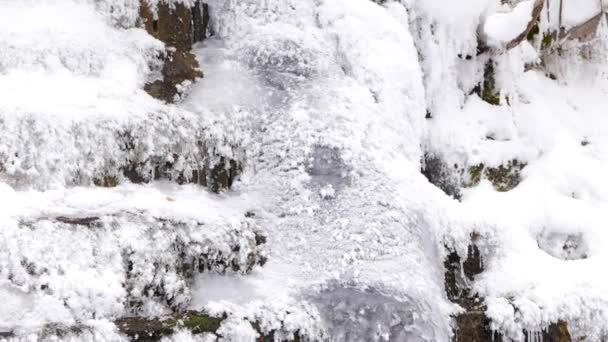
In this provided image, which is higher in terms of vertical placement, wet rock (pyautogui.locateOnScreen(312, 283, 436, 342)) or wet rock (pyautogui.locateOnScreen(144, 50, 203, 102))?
wet rock (pyautogui.locateOnScreen(144, 50, 203, 102))

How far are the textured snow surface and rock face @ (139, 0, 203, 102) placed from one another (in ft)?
0.35

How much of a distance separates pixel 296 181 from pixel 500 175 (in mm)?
2597

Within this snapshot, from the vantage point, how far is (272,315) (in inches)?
142

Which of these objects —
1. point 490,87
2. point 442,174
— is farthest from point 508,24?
point 442,174

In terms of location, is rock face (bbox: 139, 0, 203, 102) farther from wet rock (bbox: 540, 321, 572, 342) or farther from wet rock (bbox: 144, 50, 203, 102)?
wet rock (bbox: 540, 321, 572, 342)

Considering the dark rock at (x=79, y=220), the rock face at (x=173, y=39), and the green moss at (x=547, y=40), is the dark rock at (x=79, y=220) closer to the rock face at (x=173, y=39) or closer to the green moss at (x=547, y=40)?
the rock face at (x=173, y=39)

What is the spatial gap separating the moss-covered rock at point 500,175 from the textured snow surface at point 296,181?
0.09m

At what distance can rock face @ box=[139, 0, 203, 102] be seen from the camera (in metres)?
4.66

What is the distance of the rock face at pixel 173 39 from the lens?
15.3 ft

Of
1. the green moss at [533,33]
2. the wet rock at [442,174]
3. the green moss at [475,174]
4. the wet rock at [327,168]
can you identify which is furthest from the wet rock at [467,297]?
the green moss at [533,33]

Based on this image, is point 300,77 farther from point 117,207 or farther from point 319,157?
point 117,207

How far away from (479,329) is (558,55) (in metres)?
3.86

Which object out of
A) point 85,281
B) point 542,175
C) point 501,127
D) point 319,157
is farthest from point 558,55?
point 85,281

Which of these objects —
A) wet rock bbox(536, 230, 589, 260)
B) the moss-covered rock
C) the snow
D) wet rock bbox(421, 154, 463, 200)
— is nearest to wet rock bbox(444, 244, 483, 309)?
wet rock bbox(536, 230, 589, 260)
